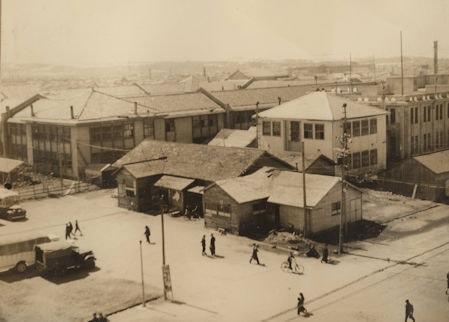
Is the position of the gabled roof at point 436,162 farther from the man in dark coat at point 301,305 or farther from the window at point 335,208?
the man in dark coat at point 301,305

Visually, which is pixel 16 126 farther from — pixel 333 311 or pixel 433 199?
pixel 333 311

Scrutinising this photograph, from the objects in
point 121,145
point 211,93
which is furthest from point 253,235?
point 211,93

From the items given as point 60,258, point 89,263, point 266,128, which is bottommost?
point 89,263

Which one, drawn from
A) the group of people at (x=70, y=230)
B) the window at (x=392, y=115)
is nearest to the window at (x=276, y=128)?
the window at (x=392, y=115)

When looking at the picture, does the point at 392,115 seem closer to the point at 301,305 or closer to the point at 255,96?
the point at 255,96

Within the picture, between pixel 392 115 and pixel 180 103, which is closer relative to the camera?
pixel 392 115

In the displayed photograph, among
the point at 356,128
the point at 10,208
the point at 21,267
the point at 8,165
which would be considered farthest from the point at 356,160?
the point at 8,165
